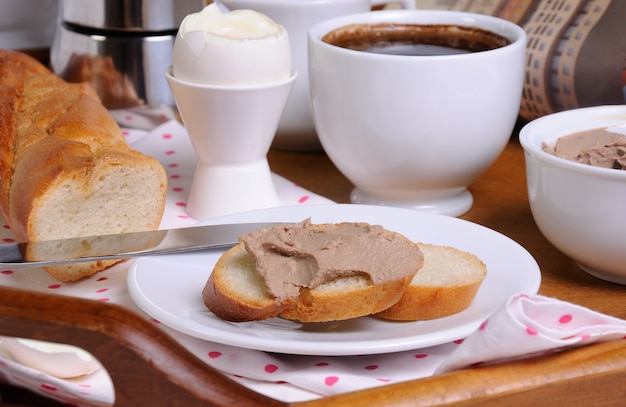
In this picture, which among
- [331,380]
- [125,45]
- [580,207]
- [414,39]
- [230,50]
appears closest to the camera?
[331,380]

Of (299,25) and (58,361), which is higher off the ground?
(299,25)

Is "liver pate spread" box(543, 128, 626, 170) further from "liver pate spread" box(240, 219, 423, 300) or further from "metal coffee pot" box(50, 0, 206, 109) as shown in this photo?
"metal coffee pot" box(50, 0, 206, 109)

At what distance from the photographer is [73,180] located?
0.91 metres

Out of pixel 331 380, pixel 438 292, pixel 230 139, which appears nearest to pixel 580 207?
pixel 438 292

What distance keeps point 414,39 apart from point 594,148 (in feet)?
1.00

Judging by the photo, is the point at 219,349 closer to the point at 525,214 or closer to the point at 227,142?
the point at 227,142

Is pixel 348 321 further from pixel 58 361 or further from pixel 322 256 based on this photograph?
pixel 58 361

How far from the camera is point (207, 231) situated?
2.96 feet

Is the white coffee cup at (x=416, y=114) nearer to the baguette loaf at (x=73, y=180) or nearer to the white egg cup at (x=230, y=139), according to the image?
the white egg cup at (x=230, y=139)

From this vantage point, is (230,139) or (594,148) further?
(230,139)

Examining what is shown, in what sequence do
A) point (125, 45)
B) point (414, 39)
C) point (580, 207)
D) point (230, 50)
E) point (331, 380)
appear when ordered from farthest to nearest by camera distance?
1. point (125, 45)
2. point (414, 39)
3. point (230, 50)
4. point (580, 207)
5. point (331, 380)

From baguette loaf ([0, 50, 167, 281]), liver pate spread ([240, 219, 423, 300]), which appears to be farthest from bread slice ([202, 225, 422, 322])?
baguette loaf ([0, 50, 167, 281])

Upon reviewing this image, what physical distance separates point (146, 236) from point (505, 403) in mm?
419

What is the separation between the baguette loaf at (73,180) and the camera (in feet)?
2.96
